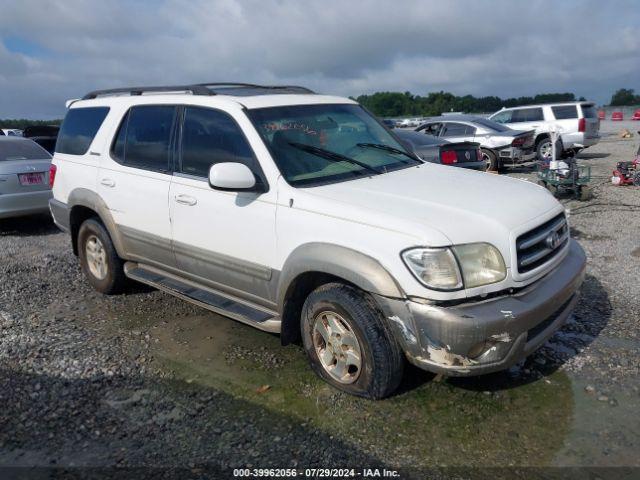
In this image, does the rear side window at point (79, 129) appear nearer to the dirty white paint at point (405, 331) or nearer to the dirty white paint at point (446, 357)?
the dirty white paint at point (405, 331)

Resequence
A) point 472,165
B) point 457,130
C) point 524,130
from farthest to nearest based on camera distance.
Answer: point 457,130 → point 524,130 → point 472,165

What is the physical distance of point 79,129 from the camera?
5586 mm

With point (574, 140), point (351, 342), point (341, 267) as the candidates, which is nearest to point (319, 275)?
point (341, 267)

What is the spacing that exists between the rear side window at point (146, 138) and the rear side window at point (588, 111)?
48.9ft

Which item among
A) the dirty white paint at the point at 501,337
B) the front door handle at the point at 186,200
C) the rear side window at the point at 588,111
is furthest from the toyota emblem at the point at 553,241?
the rear side window at the point at 588,111

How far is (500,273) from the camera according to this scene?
3.08m

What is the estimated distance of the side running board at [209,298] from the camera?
12.5 feet

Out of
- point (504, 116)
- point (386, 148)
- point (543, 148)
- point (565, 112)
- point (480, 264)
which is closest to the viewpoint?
point (480, 264)

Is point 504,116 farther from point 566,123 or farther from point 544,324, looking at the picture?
point 544,324

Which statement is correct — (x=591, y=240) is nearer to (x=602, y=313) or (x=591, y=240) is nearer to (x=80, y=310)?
(x=602, y=313)

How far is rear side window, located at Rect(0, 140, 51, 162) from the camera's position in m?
8.79

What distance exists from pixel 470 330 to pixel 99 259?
13.3 ft

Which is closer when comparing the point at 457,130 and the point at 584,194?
the point at 584,194

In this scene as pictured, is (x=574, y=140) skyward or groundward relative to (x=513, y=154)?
skyward
